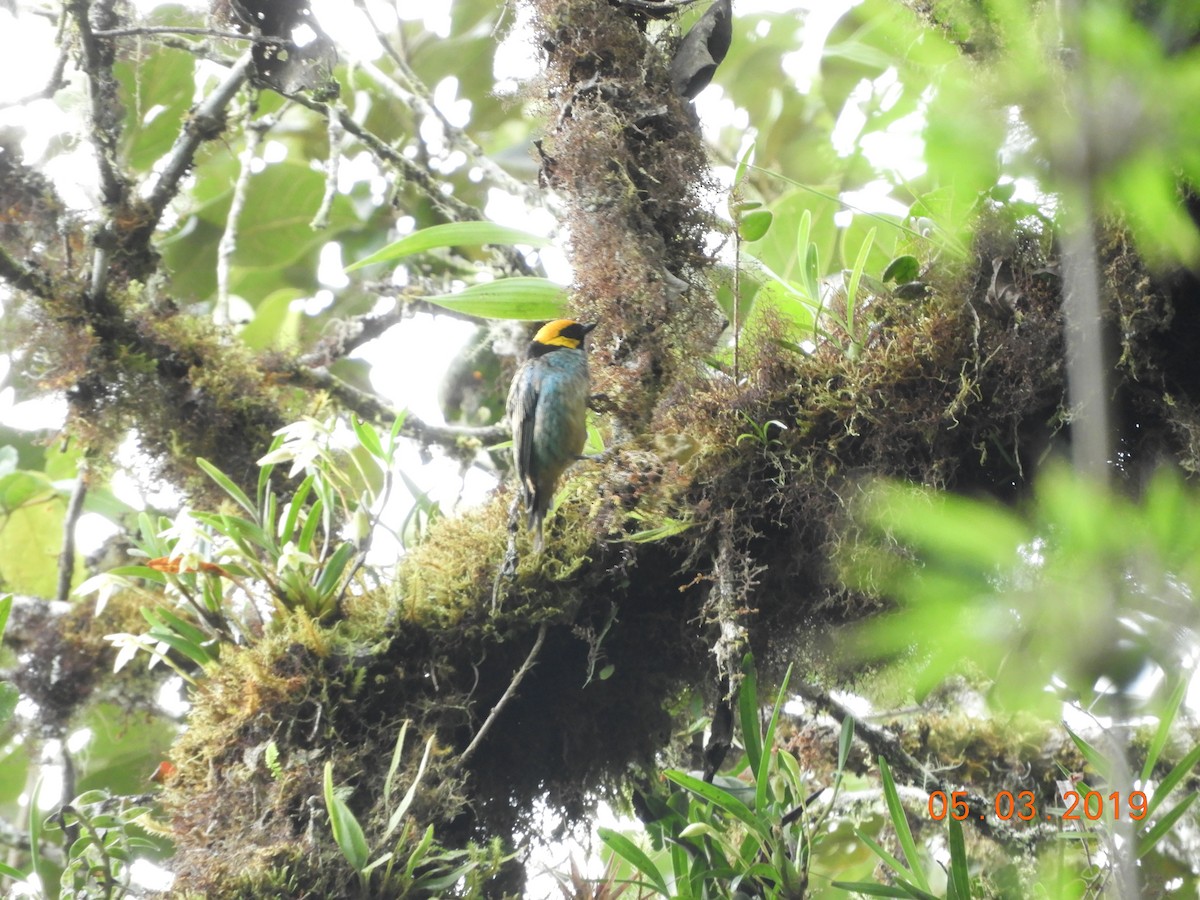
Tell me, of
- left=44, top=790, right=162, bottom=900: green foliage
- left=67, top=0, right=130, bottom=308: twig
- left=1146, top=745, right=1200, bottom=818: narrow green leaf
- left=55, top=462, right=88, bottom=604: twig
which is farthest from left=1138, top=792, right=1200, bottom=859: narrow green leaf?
left=55, top=462, right=88, bottom=604: twig

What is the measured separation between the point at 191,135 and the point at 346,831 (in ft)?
6.26

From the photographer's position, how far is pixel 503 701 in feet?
5.63

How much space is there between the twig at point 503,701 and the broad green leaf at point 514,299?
708 mm

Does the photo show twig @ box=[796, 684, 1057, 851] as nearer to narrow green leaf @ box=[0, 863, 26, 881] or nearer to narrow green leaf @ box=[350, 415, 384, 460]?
narrow green leaf @ box=[350, 415, 384, 460]

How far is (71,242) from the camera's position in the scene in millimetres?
2543

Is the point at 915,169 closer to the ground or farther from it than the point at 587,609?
farther from it

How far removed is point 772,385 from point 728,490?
21 cm

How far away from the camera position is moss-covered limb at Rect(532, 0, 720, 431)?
189 centimetres

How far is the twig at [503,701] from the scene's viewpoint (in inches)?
67.3

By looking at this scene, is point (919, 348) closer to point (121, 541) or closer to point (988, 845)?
point (988, 845)

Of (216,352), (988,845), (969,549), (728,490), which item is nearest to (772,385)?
(728,490)

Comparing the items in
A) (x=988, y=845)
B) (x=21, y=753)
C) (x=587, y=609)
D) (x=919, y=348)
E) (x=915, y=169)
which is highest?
(x=915, y=169)

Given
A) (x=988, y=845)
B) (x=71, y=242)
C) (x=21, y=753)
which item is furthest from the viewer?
(x=21, y=753)

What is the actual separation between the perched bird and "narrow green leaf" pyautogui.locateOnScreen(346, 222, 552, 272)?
217 millimetres
